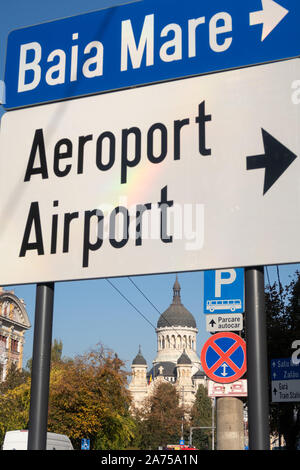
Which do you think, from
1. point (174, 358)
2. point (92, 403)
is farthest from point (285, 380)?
point (174, 358)

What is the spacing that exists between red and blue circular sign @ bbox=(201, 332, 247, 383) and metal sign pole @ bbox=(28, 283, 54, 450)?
22.5 feet

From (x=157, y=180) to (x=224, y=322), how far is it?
783cm

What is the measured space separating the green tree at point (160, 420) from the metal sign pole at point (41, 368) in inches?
3361

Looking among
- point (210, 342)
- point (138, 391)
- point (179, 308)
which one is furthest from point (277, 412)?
point (179, 308)

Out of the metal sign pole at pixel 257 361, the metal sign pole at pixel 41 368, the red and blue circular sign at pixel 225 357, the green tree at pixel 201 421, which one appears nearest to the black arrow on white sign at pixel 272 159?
the metal sign pole at pixel 257 361

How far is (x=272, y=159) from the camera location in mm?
2605

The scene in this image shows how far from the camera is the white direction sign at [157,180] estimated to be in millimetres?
2607

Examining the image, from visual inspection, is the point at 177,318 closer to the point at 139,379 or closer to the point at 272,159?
the point at 139,379

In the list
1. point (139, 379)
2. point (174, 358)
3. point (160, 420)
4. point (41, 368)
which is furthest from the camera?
point (174, 358)

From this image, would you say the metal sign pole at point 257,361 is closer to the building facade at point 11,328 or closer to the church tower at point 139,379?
the building facade at point 11,328

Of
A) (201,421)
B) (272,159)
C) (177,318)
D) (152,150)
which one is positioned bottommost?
(272,159)

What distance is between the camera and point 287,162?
101 inches

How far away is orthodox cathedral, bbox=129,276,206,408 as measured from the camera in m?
174

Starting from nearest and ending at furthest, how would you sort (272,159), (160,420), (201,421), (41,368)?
(272,159) → (41,368) → (160,420) → (201,421)
